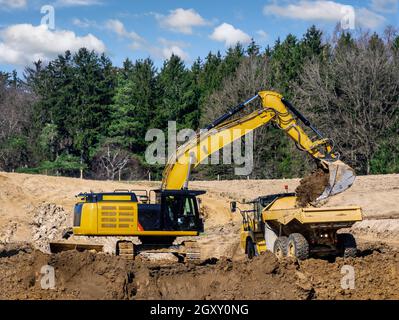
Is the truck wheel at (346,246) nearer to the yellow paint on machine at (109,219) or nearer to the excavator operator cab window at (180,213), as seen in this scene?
the excavator operator cab window at (180,213)

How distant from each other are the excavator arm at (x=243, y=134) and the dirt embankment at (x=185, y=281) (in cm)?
454

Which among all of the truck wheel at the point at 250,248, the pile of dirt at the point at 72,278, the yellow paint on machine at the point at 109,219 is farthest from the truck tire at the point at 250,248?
the pile of dirt at the point at 72,278

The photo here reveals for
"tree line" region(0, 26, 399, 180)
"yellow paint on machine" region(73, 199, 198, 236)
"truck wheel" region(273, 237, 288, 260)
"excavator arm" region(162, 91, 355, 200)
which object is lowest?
"truck wheel" region(273, 237, 288, 260)

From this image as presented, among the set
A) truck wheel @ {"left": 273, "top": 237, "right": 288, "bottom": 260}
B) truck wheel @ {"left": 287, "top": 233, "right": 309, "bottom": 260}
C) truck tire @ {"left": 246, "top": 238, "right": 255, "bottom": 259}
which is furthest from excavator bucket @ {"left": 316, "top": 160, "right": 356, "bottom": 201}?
truck tire @ {"left": 246, "top": 238, "right": 255, "bottom": 259}

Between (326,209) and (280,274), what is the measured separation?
3.59m

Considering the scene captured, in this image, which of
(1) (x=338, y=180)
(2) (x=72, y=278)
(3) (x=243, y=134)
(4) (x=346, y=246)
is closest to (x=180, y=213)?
(3) (x=243, y=134)

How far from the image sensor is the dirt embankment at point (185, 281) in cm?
1296

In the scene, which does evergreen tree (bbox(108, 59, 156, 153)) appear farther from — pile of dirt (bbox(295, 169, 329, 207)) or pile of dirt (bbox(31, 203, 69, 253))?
pile of dirt (bbox(295, 169, 329, 207))

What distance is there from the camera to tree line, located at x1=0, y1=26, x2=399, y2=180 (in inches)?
2120

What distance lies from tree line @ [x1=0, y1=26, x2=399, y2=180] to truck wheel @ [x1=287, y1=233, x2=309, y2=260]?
111 feet
